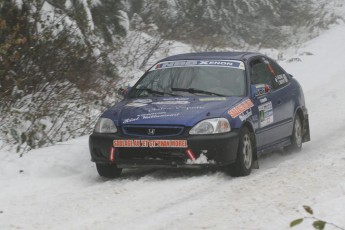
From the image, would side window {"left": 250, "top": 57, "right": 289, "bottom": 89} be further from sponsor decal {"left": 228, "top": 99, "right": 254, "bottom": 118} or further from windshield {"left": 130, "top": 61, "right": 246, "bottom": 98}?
sponsor decal {"left": 228, "top": 99, "right": 254, "bottom": 118}

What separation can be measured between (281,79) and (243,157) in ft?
8.10

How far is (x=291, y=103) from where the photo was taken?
9852mm

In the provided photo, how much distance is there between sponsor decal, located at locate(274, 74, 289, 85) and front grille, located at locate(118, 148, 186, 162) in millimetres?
2702

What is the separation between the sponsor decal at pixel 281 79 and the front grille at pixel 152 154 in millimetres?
2702

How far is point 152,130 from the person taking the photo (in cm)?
768

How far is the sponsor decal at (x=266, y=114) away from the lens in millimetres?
8617

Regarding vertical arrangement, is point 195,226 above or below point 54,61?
below

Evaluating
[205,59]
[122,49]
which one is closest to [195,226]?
[205,59]

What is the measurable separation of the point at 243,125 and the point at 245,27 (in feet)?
56.1

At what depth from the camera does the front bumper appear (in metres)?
7.51

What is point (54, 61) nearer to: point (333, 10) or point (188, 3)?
point (188, 3)

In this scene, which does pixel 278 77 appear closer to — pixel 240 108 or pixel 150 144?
pixel 240 108

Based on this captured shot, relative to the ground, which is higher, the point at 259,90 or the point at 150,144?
the point at 259,90

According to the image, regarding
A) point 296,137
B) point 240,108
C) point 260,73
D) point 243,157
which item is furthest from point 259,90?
point 296,137
